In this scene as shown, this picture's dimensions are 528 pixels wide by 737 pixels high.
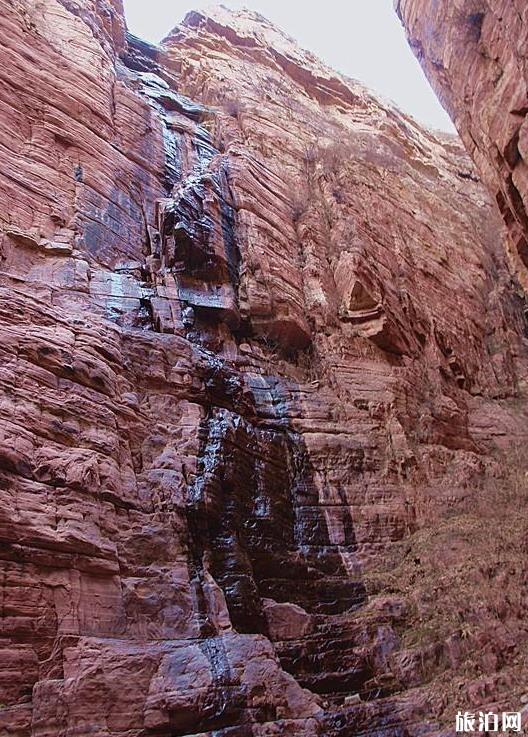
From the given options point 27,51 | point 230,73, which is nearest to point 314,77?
point 230,73

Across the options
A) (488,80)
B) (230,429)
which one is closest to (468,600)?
(230,429)

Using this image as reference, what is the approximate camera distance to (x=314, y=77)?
31984 mm

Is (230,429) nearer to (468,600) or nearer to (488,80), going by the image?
(468,600)

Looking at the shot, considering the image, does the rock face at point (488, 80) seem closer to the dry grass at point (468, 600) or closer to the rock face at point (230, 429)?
the dry grass at point (468, 600)

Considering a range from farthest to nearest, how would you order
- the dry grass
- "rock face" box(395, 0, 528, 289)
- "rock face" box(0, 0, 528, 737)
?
"rock face" box(395, 0, 528, 289) < the dry grass < "rock face" box(0, 0, 528, 737)

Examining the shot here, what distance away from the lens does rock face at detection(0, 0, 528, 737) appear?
7961mm

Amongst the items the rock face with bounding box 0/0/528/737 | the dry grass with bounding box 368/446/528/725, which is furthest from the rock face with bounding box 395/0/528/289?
the rock face with bounding box 0/0/528/737

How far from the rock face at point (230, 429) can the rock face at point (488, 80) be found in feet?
18.0

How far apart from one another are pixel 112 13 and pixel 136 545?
2423cm

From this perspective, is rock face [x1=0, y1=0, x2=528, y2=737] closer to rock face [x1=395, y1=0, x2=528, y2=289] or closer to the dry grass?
the dry grass

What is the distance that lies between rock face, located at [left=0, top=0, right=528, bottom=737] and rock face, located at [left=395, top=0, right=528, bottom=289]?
5.48 meters

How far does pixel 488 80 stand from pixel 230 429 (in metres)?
8.14

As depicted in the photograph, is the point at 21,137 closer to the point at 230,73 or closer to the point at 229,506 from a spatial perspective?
the point at 229,506

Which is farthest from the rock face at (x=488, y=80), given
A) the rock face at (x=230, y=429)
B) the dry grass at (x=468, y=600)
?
the rock face at (x=230, y=429)
